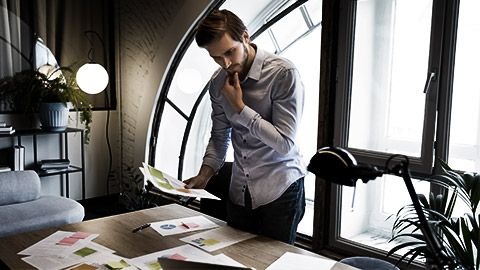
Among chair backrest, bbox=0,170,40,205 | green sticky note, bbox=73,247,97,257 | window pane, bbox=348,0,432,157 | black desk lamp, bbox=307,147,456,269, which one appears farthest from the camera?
chair backrest, bbox=0,170,40,205

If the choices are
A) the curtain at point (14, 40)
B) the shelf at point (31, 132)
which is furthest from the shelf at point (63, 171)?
the curtain at point (14, 40)

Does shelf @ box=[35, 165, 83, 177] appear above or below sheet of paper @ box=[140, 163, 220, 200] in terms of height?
below

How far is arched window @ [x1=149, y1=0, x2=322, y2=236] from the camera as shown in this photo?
3.77 metres

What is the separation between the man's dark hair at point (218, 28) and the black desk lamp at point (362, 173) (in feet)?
2.81

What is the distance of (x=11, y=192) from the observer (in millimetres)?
3250

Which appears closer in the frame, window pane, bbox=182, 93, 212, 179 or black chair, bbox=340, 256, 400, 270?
black chair, bbox=340, 256, 400, 270

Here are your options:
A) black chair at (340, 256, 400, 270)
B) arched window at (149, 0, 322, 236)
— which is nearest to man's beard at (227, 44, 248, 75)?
black chair at (340, 256, 400, 270)

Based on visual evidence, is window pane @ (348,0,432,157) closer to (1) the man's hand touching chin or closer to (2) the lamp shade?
(1) the man's hand touching chin

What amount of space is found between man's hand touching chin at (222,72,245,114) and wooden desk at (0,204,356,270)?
516mm

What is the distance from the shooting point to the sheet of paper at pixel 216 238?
159 cm

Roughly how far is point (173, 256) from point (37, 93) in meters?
3.22

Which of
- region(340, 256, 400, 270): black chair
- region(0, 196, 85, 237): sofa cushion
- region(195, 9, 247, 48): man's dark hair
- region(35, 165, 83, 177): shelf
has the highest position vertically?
region(195, 9, 247, 48): man's dark hair

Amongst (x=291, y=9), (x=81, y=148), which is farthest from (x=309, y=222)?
(x=81, y=148)

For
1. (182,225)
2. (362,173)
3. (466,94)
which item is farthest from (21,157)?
(362,173)
